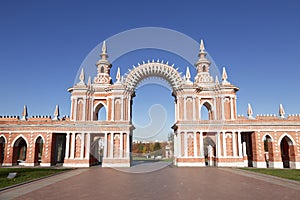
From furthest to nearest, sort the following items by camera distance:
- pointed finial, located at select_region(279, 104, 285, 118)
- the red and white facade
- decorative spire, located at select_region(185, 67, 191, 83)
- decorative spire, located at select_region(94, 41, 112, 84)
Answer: decorative spire, located at select_region(94, 41, 112, 84), decorative spire, located at select_region(185, 67, 191, 83), pointed finial, located at select_region(279, 104, 285, 118), the red and white facade

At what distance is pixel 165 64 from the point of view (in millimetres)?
35250

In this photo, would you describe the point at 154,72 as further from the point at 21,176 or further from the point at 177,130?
the point at 21,176

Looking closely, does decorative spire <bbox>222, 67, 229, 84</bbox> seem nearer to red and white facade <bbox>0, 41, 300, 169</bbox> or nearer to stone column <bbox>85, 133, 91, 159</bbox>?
red and white facade <bbox>0, 41, 300, 169</bbox>

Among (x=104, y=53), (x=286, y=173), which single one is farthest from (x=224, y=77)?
(x=104, y=53)

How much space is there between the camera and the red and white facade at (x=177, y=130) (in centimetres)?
3209

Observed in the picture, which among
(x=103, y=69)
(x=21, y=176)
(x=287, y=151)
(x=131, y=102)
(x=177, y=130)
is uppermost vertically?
(x=103, y=69)

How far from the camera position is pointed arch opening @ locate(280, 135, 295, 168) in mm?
32188

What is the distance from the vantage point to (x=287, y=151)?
33812mm

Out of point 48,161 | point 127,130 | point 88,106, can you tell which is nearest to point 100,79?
point 88,106

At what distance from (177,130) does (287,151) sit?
16159 mm

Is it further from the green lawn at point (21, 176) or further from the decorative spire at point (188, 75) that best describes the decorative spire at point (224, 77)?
the green lawn at point (21, 176)

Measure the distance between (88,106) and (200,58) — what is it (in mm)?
20805

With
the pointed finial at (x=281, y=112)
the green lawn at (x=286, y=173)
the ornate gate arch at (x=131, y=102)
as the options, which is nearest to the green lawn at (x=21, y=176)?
the ornate gate arch at (x=131, y=102)

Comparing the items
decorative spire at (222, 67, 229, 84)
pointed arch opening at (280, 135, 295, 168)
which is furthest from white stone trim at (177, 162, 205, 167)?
decorative spire at (222, 67, 229, 84)
